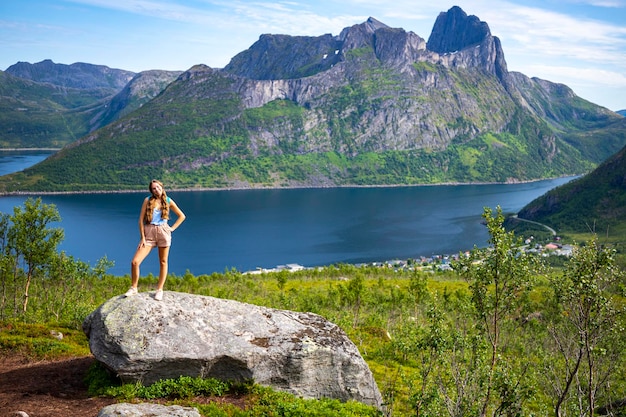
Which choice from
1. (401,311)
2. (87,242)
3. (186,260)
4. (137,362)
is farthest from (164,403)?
(87,242)

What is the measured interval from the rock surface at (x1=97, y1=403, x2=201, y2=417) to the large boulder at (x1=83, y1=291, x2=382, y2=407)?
7.52 feet

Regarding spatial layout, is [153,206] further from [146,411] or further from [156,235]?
[146,411]

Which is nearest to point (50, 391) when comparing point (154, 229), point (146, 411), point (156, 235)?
point (146, 411)

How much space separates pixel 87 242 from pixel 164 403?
186m

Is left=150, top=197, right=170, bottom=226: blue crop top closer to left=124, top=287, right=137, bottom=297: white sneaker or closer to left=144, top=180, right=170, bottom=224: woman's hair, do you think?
left=144, top=180, right=170, bottom=224: woman's hair

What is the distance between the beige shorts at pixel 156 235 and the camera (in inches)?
829

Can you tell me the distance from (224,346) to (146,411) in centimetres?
458

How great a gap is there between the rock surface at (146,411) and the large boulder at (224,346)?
2.29 m

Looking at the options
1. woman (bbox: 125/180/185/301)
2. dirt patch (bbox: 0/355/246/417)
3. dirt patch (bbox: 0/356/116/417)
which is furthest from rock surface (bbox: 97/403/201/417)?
woman (bbox: 125/180/185/301)

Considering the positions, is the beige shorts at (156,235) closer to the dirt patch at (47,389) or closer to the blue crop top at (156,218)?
the blue crop top at (156,218)

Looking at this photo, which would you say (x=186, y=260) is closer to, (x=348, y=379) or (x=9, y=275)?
(x=9, y=275)

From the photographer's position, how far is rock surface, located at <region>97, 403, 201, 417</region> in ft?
53.0

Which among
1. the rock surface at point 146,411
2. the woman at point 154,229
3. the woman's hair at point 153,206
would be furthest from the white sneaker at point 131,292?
the rock surface at point 146,411

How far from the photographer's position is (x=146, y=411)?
1662cm
